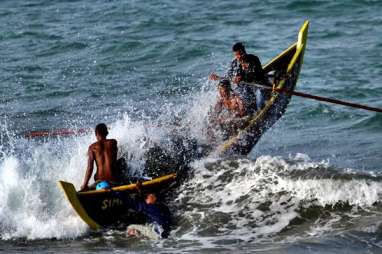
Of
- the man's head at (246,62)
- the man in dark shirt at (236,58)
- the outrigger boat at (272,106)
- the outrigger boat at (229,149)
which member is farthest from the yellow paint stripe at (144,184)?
the man's head at (246,62)

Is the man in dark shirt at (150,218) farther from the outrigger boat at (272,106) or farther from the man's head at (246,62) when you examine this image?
the man's head at (246,62)

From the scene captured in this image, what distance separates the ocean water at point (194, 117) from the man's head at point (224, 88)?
26.7 inches

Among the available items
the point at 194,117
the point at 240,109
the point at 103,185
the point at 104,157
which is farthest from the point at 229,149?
the point at 103,185

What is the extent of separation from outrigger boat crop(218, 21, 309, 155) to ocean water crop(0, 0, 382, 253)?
0.40 meters

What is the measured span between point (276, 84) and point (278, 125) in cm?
223

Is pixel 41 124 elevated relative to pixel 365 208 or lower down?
elevated

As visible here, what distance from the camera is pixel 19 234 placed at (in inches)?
381

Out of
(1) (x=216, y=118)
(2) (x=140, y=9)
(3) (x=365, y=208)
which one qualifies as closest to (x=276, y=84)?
(1) (x=216, y=118)

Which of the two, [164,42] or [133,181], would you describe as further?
[164,42]

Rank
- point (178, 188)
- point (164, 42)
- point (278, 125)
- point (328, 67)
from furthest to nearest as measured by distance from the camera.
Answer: point (164, 42) < point (328, 67) < point (278, 125) < point (178, 188)

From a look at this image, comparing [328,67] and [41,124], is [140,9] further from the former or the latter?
[41,124]

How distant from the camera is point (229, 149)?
38.4 feet

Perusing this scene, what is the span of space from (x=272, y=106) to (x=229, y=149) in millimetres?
1040

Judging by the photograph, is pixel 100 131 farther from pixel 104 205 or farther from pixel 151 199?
pixel 151 199
